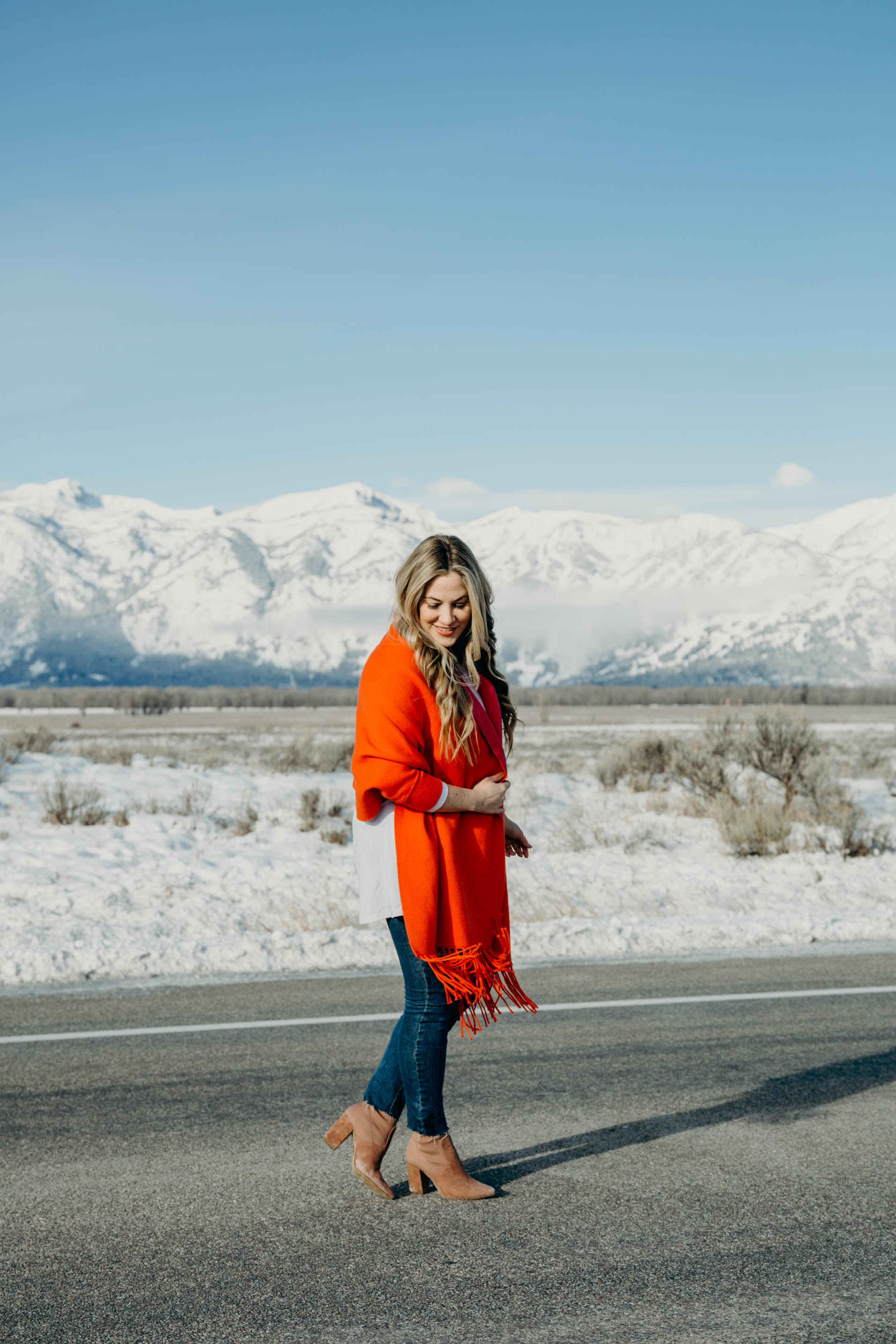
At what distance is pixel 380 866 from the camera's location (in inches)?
148

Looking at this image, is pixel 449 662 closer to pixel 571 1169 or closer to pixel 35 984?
pixel 571 1169

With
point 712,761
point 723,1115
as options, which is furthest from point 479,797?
point 712,761

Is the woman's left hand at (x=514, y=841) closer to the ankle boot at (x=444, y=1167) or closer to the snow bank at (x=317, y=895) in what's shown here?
the ankle boot at (x=444, y=1167)

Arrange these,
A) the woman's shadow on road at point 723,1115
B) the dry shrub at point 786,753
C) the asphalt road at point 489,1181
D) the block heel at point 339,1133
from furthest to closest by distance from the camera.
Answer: the dry shrub at point 786,753
the woman's shadow on road at point 723,1115
the block heel at point 339,1133
the asphalt road at point 489,1181

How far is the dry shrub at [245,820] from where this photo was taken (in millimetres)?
14992

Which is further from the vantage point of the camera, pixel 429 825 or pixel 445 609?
pixel 445 609

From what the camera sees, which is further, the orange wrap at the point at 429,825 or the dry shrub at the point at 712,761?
the dry shrub at the point at 712,761

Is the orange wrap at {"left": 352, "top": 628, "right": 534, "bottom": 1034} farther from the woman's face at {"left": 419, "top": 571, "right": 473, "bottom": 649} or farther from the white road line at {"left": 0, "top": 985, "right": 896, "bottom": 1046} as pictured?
the white road line at {"left": 0, "top": 985, "right": 896, "bottom": 1046}

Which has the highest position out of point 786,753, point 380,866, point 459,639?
point 459,639

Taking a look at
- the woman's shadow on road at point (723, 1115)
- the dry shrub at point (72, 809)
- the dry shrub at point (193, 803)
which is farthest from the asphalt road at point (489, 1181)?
the dry shrub at point (193, 803)

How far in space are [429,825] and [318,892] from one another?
24.6ft

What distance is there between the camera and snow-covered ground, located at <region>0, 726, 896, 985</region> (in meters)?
8.41

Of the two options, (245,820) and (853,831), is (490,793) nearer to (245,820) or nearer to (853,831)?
(853,831)

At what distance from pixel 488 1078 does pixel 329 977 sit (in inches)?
102
